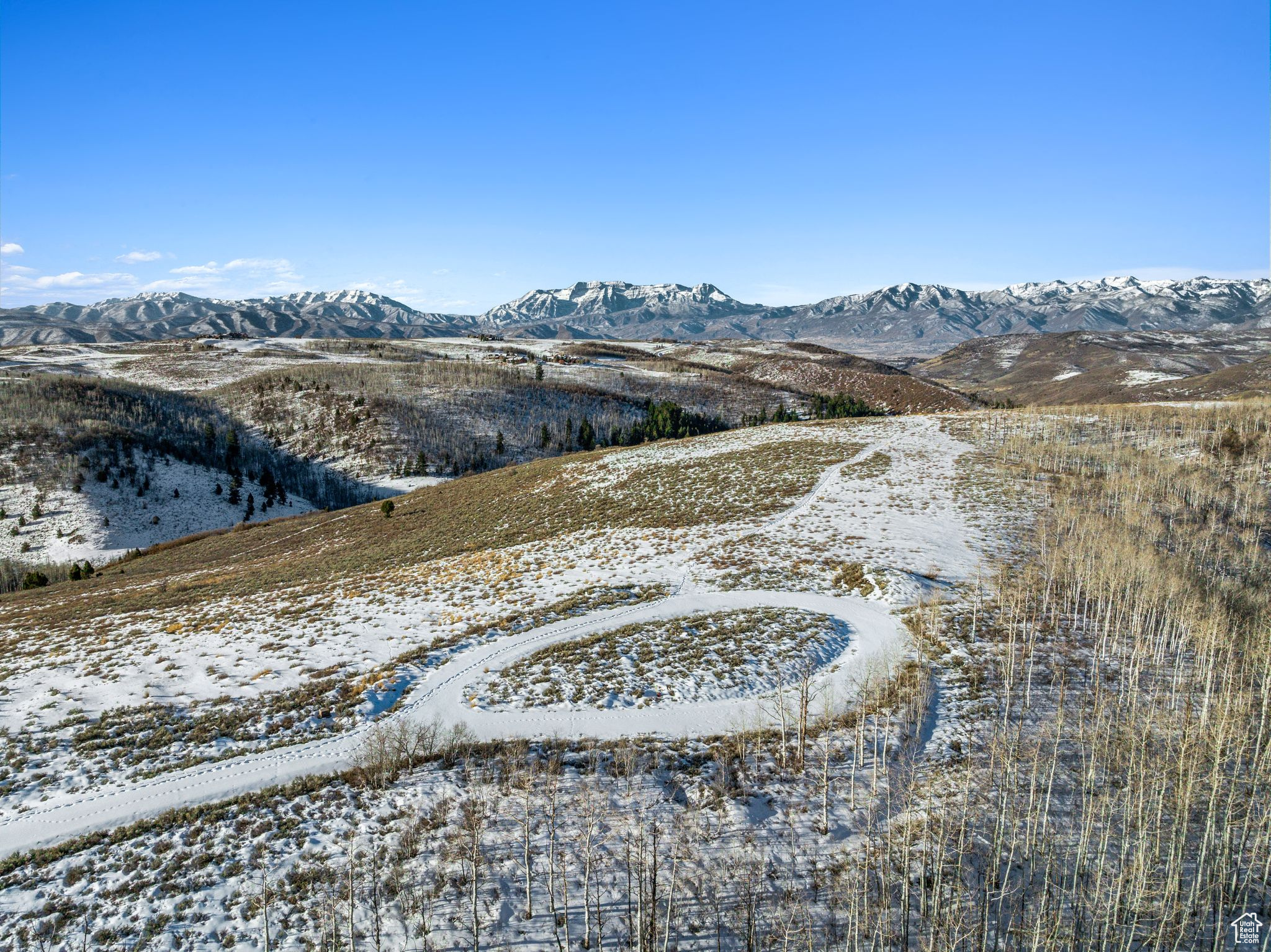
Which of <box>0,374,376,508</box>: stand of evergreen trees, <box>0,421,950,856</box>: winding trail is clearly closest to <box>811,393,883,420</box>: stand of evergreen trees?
<box>0,374,376,508</box>: stand of evergreen trees

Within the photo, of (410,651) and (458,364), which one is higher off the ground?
(458,364)

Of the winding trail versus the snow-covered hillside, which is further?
the snow-covered hillside

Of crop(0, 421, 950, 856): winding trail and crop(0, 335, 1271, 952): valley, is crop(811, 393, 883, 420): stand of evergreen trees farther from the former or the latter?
crop(0, 421, 950, 856): winding trail

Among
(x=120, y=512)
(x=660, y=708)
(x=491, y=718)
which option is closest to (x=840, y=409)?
(x=660, y=708)

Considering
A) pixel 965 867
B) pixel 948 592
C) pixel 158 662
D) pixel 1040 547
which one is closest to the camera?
pixel 965 867

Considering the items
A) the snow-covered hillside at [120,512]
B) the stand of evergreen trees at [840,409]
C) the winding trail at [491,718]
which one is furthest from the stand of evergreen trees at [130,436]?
the stand of evergreen trees at [840,409]

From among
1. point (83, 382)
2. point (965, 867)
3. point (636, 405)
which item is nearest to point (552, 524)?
point (965, 867)

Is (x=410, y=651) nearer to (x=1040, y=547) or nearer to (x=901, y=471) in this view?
(x=1040, y=547)

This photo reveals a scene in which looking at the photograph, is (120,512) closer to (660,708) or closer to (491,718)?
(491,718)
